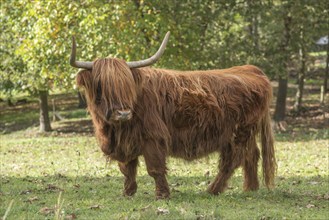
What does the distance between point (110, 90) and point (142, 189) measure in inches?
99.1

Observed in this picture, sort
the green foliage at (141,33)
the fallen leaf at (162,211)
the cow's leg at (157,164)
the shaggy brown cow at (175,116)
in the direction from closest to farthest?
the fallen leaf at (162,211) → the shaggy brown cow at (175,116) → the cow's leg at (157,164) → the green foliage at (141,33)

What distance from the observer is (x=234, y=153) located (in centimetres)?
822

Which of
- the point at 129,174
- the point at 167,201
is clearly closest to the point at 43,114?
the point at 129,174

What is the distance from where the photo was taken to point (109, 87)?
7.14 m

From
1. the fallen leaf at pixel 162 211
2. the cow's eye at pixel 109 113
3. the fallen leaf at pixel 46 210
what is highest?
the cow's eye at pixel 109 113

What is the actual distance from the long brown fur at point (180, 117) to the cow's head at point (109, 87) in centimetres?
1

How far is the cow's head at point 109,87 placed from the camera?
7.08 metres

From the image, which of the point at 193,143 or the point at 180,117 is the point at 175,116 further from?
the point at 193,143

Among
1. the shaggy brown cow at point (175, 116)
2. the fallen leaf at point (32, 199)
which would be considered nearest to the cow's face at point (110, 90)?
the shaggy brown cow at point (175, 116)

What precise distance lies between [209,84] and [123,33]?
362 inches

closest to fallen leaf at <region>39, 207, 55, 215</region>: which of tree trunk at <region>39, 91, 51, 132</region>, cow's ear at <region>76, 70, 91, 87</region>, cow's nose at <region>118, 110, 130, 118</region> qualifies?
cow's nose at <region>118, 110, 130, 118</region>

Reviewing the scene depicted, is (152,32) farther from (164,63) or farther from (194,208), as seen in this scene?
(194,208)

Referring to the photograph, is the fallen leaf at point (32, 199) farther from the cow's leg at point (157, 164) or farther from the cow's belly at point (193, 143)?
the cow's belly at point (193, 143)

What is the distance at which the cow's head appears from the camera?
23.2 ft
